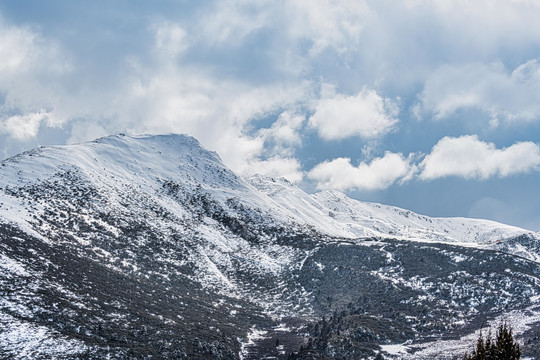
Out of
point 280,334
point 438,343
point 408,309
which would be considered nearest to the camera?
point 438,343

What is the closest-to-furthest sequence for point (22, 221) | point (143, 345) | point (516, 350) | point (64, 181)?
point (516, 350) < point (143, 345) < point (22, 221) < point (64, 181)

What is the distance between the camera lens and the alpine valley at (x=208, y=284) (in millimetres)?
82875

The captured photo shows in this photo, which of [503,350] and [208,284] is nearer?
[503,350]

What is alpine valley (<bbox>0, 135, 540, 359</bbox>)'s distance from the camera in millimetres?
82875

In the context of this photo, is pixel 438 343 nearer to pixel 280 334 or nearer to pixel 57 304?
pixel 280 334

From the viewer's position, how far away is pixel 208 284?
5482 inches

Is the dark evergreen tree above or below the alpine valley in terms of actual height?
below

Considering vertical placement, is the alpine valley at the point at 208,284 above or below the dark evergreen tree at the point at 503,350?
above

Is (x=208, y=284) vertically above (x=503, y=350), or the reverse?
(x=208, y=284)

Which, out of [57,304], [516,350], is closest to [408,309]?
[57,304]

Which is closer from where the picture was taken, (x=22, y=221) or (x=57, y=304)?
(x=57, y=304)

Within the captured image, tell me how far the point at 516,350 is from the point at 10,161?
622 ft

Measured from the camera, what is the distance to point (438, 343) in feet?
338

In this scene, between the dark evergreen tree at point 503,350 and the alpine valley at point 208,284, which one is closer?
the dark evergreen tree at point 503,350
